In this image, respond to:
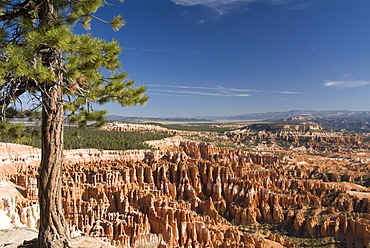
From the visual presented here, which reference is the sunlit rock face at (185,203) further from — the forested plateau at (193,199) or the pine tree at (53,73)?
the pine tree at (53,73)

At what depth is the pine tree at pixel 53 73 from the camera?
17.3ft

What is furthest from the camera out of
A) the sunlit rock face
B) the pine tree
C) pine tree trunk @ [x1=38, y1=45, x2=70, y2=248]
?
the sunlit rock face

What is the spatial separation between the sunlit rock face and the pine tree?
6366mm

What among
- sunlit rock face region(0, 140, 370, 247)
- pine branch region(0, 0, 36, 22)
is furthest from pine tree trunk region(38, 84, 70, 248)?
sunlit rock face region(0, 140, 370, 247)

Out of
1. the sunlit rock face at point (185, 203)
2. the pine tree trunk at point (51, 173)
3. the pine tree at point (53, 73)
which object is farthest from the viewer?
the sunlit rock face at point (185, 203)

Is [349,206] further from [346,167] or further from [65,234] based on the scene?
[65,234]

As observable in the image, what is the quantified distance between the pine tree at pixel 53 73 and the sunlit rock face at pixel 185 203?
6366 millimetres

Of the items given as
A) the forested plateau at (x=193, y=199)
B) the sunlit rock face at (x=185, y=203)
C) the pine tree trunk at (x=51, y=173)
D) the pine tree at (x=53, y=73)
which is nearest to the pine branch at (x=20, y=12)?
the pine tree at (x=53, y=73)

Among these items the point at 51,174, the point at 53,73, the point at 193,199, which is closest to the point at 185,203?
the point at 193,199

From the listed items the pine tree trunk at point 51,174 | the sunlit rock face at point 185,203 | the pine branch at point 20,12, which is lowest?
the sunlit rock face at point 185,203

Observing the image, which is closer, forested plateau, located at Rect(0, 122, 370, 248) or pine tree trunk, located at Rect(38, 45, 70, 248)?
pine tree trunk, located at Rect(38, 45, 70, 248)

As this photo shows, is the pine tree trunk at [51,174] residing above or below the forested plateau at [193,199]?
above

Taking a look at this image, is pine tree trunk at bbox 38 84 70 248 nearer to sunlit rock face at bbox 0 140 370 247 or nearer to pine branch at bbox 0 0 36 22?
pine branch at bbox 0 0 36 22

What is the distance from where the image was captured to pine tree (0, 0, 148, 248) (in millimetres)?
5258
